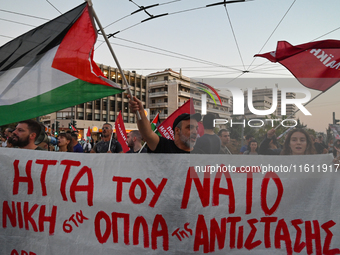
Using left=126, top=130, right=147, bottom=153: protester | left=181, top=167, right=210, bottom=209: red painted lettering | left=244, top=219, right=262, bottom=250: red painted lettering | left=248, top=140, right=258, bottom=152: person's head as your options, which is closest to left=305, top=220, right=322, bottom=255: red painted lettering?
left=244, top=219, right=262, bottom=250: red painted lettering

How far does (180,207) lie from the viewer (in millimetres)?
1953

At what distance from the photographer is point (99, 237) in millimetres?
2010

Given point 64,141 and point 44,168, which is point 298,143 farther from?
point 64,141

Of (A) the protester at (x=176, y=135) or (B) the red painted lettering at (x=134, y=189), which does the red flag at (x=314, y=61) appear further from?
(B) the red painted lettering at (x=134, y=189)

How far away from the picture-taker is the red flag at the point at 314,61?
8.59 feet

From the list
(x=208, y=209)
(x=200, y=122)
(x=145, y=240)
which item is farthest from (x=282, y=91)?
(x=145, y=240)

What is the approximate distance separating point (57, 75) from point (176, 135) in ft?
3.92

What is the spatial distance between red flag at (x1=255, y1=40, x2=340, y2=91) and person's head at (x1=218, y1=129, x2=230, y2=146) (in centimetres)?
111

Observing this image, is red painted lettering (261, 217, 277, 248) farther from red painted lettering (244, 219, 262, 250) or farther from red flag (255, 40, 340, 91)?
red flag (255, 40, 340, 91)

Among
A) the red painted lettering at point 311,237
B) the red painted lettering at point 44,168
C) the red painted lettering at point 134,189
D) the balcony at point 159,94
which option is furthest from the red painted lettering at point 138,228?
the balcony at point 159,94

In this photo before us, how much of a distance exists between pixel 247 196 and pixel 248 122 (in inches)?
26.1

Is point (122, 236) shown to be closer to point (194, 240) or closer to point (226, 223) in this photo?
point (194, 240)

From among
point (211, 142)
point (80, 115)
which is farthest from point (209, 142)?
point (80, 115)

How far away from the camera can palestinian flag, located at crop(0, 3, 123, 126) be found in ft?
7.14
